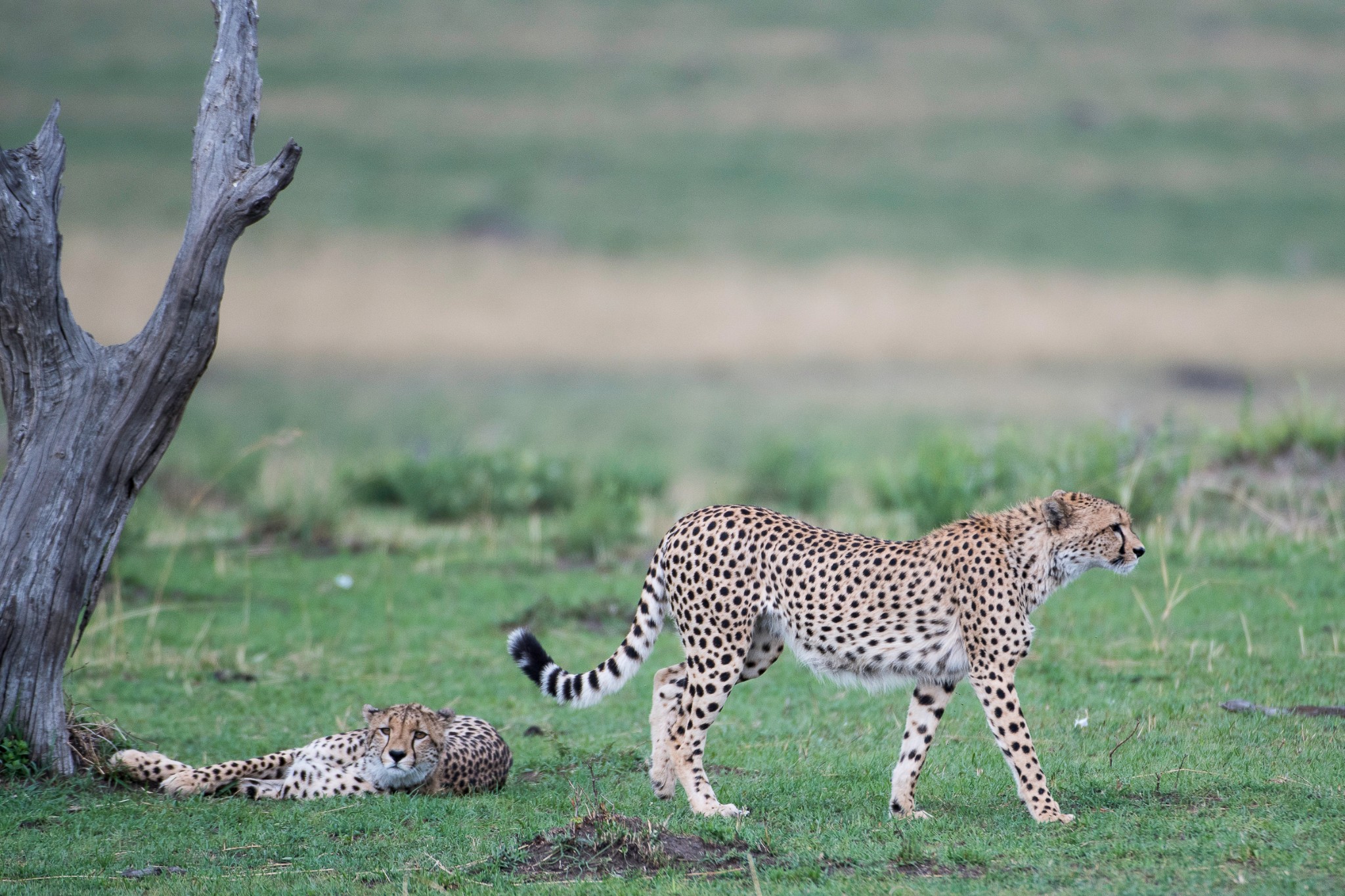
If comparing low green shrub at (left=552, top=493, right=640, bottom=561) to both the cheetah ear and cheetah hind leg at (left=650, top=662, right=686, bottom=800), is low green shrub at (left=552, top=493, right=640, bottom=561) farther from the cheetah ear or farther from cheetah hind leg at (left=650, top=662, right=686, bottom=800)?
the cheetah ear

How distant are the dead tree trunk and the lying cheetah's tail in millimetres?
1902

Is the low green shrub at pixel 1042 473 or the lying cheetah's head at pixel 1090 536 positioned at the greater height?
the low green shrub at pixel 1042 473

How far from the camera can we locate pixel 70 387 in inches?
264

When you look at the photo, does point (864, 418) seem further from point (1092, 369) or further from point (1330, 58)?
point (1330, 58)

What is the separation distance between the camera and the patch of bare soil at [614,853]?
5383 millimetres

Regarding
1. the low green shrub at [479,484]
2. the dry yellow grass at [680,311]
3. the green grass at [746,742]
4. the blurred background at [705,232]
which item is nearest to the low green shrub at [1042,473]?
the blurred background at [705,232]

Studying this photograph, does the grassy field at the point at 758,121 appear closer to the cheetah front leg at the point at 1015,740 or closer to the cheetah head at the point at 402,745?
the cheetah head at the point at 402,745

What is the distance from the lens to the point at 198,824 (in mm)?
6234

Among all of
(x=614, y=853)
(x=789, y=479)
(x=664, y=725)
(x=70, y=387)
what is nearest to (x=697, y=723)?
(x=664, y=725)

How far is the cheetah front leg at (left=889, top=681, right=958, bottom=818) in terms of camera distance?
6082mm

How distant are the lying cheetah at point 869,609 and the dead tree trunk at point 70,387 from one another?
1954mm

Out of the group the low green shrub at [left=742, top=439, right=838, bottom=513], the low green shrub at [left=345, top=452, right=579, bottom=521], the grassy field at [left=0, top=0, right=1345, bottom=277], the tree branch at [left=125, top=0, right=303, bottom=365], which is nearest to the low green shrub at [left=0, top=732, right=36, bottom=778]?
the tree branch at [left=125, top=0, right=303, bottom=365]

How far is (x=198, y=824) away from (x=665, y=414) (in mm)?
22735

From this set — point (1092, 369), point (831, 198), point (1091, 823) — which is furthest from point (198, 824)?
point (831, 198)
